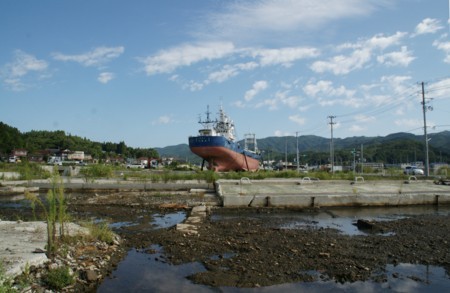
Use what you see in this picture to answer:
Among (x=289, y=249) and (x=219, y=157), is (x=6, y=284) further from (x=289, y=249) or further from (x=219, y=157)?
(x=219, y=157)

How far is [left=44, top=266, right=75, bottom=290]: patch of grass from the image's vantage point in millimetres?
4840

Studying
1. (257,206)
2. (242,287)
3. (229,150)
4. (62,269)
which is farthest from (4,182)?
(229,150)

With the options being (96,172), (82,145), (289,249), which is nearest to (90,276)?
(289,249)

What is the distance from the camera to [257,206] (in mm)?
13328

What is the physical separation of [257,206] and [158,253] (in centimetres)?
684

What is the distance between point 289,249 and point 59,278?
156 inches

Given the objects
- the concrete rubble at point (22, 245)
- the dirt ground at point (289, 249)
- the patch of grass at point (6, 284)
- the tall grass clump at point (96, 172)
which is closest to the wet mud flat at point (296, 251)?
the dirt ground at point (289, 249)

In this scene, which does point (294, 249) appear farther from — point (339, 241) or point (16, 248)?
point (16, 248)

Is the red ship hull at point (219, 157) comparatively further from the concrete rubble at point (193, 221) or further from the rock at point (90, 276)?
the rock at point (90, 276)

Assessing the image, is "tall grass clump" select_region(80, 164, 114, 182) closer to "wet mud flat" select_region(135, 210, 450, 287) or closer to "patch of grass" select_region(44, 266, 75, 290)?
"wet mud flat" select_region(135, 210, 450, 287)

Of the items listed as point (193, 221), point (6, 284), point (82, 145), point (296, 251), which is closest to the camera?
point (6, 284)

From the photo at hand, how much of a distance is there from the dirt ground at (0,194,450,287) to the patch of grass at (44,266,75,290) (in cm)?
174

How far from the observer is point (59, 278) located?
489 cm

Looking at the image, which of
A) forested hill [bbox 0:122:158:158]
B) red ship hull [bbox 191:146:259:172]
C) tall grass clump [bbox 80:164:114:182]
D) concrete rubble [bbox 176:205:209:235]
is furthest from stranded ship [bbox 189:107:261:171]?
Result: forested hill [bbox 0:122:158:158]
